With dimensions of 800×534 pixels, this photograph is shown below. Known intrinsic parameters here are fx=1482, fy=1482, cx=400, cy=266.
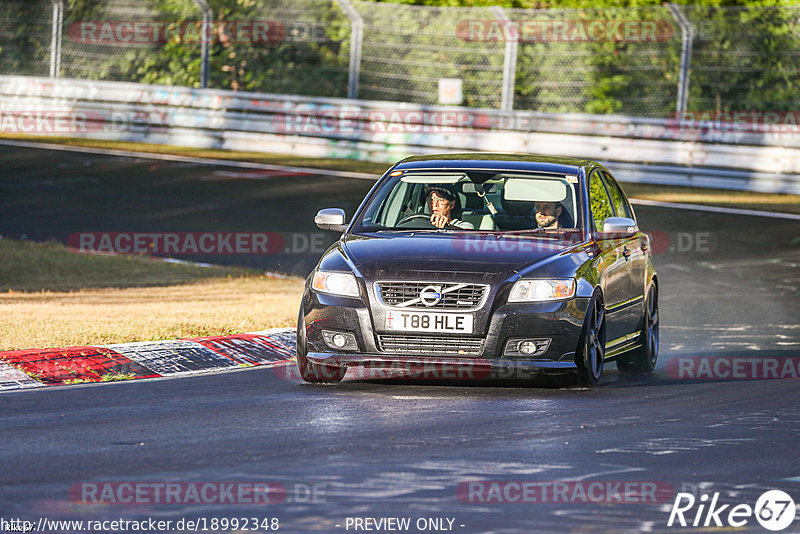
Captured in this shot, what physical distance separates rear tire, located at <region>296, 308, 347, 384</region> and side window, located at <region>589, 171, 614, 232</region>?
2.23 m

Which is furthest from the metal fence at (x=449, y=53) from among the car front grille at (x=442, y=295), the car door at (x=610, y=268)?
the car front grille at (x=442, y=295)

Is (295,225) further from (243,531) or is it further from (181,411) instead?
(243,531)

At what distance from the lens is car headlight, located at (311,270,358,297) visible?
373 inches

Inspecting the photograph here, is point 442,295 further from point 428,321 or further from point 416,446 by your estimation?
point 416,446

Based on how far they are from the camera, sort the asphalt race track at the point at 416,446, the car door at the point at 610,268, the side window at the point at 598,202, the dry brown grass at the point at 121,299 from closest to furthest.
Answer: the asphalt race track at the point at 416,446 < the car door at the point at 610,268 < the side window at the point at 598,202 < the dry brown grass at the point at 121,299

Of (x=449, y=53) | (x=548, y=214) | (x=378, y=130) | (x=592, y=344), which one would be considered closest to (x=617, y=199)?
(x=548, y=214)

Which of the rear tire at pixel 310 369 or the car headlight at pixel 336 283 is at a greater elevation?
the car headlight at pixel 336 283

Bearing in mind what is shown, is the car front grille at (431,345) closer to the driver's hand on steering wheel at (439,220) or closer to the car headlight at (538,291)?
the car headlight at (538,291)

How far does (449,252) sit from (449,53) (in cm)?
1835

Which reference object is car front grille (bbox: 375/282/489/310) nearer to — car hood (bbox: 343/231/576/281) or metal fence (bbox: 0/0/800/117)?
car hood (bbox: 343/231/576/281)

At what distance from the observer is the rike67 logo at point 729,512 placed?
618 cm

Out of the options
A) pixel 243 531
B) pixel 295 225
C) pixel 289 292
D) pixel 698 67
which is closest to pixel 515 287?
pixel 243 531

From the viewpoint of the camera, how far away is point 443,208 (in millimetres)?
10578

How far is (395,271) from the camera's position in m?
9.39
